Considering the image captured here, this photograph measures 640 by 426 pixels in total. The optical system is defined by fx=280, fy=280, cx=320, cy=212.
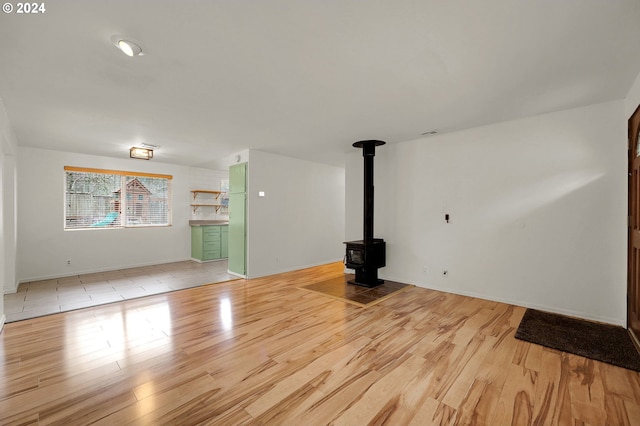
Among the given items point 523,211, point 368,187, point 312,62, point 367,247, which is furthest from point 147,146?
point 523,211

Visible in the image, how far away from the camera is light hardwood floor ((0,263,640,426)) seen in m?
1.82

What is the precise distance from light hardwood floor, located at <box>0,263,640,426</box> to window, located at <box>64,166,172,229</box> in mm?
3307

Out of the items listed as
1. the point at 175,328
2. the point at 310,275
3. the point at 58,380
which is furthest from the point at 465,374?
the point at 310,275

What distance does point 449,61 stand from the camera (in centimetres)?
233

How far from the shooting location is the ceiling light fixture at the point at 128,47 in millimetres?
1996

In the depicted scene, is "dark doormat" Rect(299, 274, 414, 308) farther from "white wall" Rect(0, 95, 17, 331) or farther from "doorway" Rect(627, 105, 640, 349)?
"white wall" Rect(0, 95, 17, 331)

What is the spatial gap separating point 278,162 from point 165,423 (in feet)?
16.2

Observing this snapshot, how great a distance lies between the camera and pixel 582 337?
9.41ft

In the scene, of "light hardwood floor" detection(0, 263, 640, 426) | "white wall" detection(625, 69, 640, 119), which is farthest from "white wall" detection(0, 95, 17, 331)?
"white wall" detection(625, 69, 640, 119)

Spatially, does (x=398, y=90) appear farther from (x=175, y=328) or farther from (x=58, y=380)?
(x=58, y=380)

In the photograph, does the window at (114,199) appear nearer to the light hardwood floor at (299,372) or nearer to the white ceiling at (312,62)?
the white ceiling at (312,62)

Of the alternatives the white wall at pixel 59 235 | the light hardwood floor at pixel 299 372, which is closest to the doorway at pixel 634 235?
the light hardwood floor at pixel 299 372

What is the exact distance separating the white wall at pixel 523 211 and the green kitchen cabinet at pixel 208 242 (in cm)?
464

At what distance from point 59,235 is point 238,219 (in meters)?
3.57
